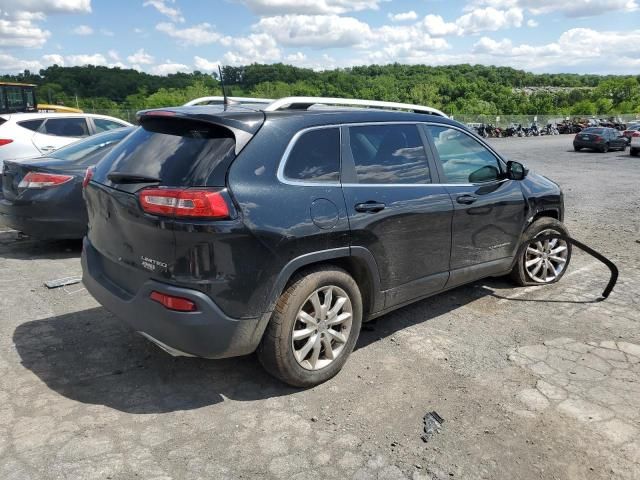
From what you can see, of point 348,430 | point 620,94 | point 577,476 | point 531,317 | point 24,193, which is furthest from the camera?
point 620,94

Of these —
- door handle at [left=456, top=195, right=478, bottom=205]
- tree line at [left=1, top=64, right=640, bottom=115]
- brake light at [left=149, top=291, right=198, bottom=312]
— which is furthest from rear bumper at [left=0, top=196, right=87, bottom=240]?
tree line at [left=1, top=64, right=640, bottom=115]

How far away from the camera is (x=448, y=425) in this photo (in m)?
3.14

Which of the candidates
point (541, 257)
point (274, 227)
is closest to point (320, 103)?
point (274, 227)

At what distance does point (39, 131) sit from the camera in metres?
8.95

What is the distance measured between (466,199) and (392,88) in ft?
326

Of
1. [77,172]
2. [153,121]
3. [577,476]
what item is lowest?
[577,476]

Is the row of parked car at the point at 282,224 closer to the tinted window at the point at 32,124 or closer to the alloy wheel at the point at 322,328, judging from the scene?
the alloy wheel at the point at 322,328

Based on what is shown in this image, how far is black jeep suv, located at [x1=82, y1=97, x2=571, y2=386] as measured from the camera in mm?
2990

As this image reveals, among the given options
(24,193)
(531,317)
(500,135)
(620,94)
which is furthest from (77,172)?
(620,94)

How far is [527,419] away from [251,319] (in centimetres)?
174

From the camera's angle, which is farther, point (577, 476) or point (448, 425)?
point (448, 425)

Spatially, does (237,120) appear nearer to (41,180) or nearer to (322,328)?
(322,328)

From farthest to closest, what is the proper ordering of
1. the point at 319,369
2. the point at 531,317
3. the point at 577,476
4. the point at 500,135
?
the point at 500,135
the point at 531,317
the point at 319,369
the point at 577,476

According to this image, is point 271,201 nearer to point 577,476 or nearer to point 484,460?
point 484,460
